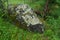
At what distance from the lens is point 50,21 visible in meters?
10.7

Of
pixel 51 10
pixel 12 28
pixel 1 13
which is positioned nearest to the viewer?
pixel 12 28

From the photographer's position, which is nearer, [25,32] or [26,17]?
[25,32]

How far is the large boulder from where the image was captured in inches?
383

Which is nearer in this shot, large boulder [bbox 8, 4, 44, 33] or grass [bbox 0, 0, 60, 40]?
grass [bbox 0, 0, 60, 40]

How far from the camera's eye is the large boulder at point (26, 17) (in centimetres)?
973

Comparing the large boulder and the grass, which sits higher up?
the large boulder

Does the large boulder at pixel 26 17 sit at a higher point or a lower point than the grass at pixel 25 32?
higher

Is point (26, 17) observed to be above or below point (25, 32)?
above

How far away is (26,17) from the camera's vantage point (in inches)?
395

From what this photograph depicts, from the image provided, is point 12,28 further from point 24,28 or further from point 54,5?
point 54,5

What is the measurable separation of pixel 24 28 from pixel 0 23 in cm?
126

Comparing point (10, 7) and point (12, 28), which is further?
point (10, 7)

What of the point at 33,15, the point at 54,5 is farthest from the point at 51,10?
the point at 33,15

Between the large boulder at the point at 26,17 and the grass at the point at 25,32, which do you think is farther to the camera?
the large boulder at the point at 26,17
